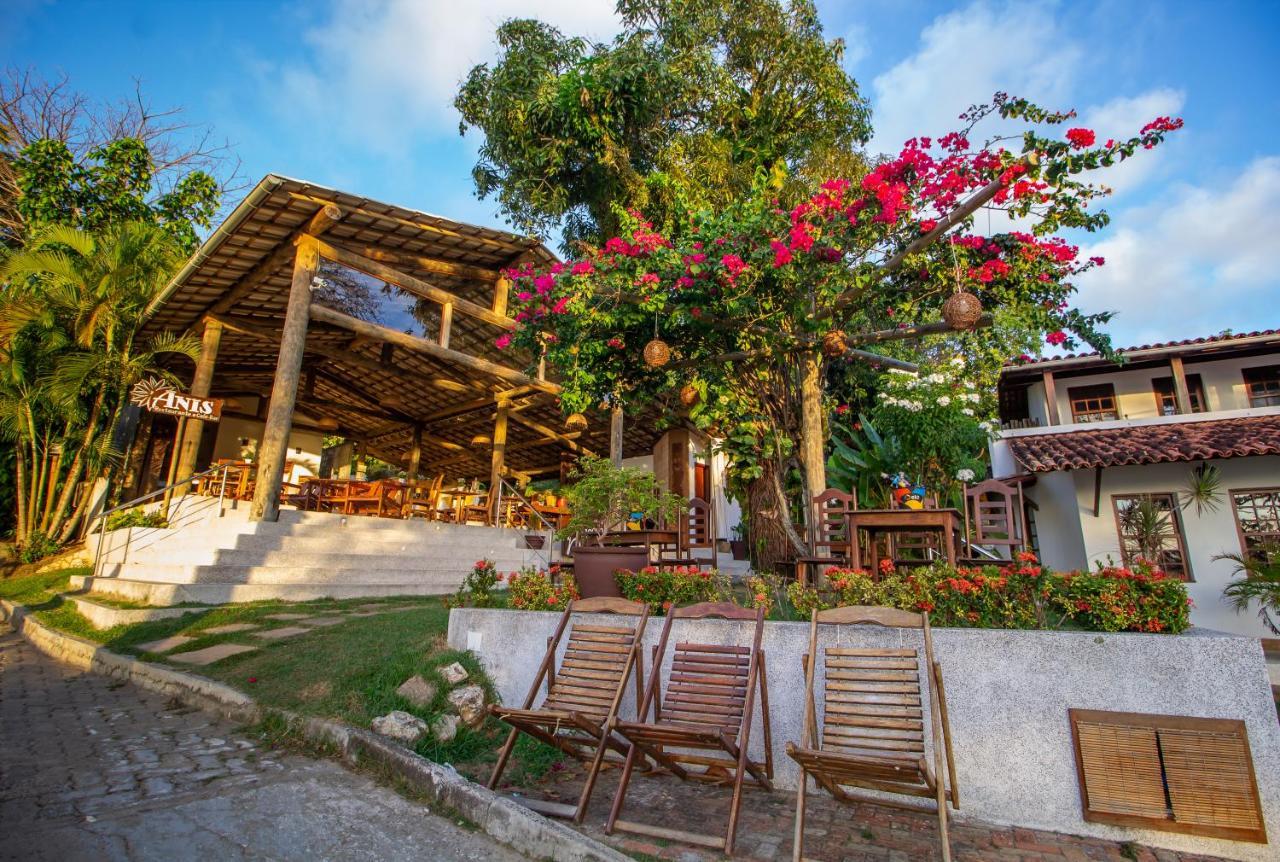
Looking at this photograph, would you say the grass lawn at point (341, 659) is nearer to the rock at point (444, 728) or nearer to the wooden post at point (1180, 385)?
the rock at point (444, 728)

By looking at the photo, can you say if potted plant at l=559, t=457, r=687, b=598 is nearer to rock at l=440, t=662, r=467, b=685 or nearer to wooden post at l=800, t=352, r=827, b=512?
rock at l=440, t=662, r=467, b=685

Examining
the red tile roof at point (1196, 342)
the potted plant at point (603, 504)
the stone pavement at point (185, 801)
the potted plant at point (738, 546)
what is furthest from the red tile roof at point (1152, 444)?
the stone pavement at point (185, 801)

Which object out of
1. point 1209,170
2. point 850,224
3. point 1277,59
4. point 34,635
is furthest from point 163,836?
point 1209,170

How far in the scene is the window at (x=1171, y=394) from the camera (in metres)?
9.98

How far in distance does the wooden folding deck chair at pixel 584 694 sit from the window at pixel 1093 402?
9.47 m

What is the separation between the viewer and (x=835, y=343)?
5.86 m

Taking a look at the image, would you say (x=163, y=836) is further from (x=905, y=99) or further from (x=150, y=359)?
(x=150, y=359)

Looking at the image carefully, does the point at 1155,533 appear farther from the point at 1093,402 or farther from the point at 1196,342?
the point at 1196,342

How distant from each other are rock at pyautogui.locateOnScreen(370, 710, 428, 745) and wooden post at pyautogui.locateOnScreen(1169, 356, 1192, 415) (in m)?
11.1

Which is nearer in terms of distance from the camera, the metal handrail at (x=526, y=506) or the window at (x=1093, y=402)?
the window at (x=1093, y=402)

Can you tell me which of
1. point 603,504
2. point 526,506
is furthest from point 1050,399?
point 526,506

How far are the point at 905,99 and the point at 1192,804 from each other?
834cm

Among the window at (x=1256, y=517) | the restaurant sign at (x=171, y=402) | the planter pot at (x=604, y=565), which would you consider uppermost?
the restaurant sign at (x=171, y=402)

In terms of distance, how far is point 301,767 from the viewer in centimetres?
367
